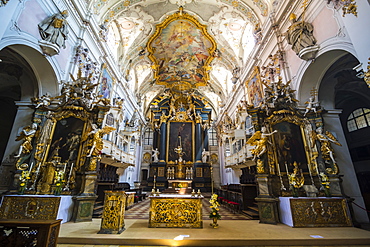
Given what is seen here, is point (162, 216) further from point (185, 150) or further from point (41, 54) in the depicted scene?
point (185, 150)

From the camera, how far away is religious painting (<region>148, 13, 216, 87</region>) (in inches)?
493

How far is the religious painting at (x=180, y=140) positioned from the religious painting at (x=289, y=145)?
41.1ft

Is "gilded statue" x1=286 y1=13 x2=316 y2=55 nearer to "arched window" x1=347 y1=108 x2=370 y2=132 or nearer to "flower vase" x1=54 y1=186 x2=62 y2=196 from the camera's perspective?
"arched window" x1=347 y1=108 x2=370 y2=132

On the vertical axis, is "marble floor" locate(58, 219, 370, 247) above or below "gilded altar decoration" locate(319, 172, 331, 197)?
below

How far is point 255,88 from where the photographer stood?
1011cm

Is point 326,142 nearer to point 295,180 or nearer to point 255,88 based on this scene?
point 295,180

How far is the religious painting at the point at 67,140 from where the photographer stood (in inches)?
257

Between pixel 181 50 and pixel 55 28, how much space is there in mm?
9990

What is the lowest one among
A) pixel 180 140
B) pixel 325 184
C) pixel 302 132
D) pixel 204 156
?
pixel 325 184

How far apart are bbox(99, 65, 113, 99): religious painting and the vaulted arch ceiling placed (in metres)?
2.04

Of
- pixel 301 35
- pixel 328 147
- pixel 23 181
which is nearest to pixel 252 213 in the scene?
pixel 328 147

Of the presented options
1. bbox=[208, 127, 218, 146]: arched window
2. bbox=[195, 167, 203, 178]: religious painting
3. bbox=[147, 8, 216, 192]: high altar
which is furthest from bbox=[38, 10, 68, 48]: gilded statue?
bbox=[208, 127, 218, 146]: arched window

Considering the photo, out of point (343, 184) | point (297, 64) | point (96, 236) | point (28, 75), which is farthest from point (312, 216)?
point (28, 75)

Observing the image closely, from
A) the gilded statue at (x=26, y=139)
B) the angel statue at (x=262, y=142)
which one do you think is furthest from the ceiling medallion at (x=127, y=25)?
the angel statue at (x=262, y=142)
